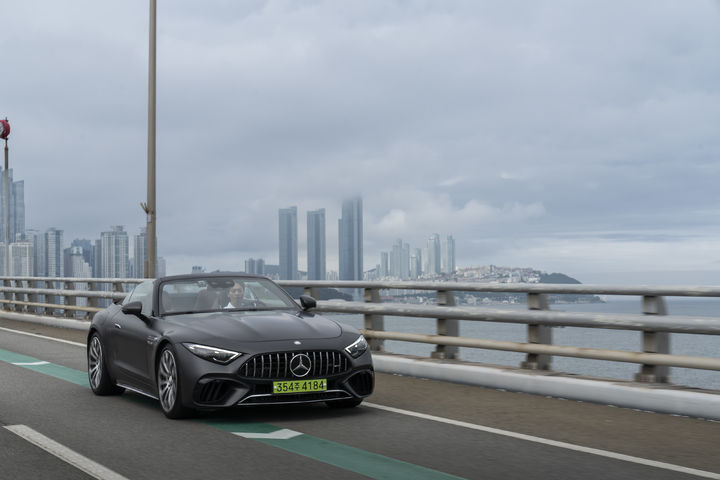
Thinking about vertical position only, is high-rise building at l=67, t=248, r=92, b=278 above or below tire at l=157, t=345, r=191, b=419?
above

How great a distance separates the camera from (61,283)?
80.2ft

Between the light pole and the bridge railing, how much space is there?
7.04 m

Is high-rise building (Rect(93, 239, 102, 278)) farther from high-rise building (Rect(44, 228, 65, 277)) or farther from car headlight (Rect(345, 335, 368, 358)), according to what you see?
car headlight (Rect(345, 335, 368, 358))

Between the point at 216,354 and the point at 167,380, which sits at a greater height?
the point at 216,354

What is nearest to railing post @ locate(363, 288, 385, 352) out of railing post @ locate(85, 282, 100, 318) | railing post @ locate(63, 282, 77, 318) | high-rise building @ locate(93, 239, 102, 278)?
railing post @ locate(85, 282, 100, 318)

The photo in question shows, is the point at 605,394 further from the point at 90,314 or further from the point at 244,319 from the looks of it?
the point at 90,314

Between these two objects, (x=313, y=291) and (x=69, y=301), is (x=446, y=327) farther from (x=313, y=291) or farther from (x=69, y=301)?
(x=69, y=301)

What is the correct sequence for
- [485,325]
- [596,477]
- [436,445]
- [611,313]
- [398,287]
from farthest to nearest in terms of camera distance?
[398,287] < [485,325] < [611,313] < [436,445] < [596,477]

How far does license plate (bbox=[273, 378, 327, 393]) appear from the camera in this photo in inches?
320

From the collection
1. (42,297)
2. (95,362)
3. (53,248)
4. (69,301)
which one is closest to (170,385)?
(95,362)

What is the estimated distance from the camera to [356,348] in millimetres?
8633

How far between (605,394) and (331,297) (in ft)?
17.6

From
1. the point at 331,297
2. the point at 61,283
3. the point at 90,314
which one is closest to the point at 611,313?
the point at 331,297

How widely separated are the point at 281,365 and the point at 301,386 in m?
0.24
